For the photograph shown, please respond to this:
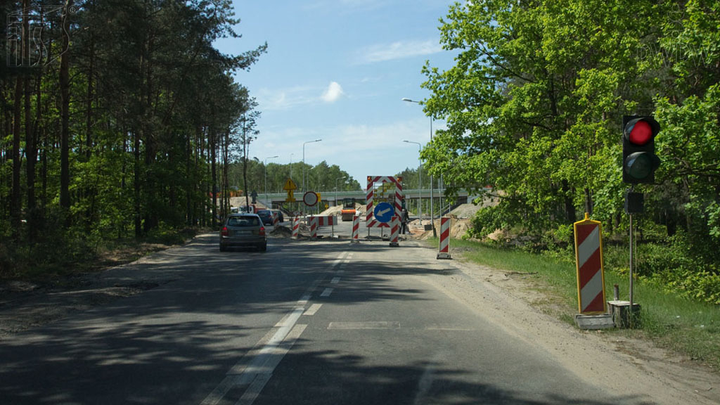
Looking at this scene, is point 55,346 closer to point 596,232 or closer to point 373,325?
point 373,325

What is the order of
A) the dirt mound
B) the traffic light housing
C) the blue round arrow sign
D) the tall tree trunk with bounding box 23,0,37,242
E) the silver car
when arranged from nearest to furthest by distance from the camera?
1. the traffic light housing
2. the tall tree trunk with bounding box 23,0,37,242
3. the silver car
4. the blue round arrow sign
5. the dirt mound

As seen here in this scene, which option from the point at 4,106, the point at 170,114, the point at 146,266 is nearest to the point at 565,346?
the point at 146,266

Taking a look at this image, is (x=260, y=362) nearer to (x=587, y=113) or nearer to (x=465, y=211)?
(x=587, y=113)

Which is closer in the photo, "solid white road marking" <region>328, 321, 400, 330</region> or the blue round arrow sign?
"solid white road marking" <region>328, 321, 400, 330</region>

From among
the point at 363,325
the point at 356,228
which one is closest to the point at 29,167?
the point at 356,228

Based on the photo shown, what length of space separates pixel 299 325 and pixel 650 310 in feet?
16.8

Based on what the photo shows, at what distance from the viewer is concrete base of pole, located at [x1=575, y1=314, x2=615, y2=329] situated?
7719 millimetres

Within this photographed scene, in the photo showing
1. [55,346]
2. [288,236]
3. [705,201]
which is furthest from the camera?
[288,236]

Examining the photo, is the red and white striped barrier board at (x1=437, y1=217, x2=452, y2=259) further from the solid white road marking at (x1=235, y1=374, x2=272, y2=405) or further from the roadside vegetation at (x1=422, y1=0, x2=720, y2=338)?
the solid white road marking at (x1=235, y1=374, x2=272, y2=405)

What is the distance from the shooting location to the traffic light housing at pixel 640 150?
746cm

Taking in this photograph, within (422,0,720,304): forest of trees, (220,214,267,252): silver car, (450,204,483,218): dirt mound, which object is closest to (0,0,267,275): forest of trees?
(220,214,267,252): silver car

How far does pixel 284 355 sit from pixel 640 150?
5232 millimetres

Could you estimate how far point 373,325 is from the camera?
314 inches

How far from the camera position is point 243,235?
23.2 meters
